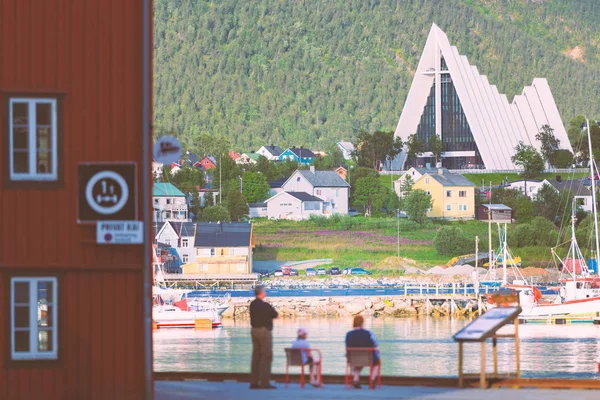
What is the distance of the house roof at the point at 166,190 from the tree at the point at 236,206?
3.55 metres

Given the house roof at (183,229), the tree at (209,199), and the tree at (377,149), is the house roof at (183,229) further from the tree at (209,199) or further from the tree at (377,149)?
the tree at (377,149)

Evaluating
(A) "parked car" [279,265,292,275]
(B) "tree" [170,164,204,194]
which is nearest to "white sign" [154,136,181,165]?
(A) "parked car" [279,265,292,275]

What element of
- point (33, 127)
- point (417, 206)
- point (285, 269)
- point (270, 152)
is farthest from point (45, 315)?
point (270, 152)

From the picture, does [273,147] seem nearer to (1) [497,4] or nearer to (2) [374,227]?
(2) [374,227]

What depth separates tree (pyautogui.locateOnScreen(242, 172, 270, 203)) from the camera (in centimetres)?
9442

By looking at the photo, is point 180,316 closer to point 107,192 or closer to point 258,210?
point 258,210

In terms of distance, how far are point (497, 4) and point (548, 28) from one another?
8723 mm

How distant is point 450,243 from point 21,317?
2689 inches

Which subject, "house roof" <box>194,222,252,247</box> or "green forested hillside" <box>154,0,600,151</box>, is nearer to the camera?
"house roof" <box>194,222,252,247</box>

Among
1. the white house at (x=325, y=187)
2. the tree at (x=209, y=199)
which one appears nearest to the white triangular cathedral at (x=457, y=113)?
the white house at (x=325, y=187)

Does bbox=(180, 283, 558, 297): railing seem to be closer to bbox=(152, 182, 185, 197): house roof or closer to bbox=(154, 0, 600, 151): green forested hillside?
bbox=(152, 182, 185, 197): house roof

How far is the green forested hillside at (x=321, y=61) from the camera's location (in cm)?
15162

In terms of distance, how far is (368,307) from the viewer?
62.3 m

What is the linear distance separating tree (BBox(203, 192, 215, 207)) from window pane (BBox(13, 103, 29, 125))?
256ft
